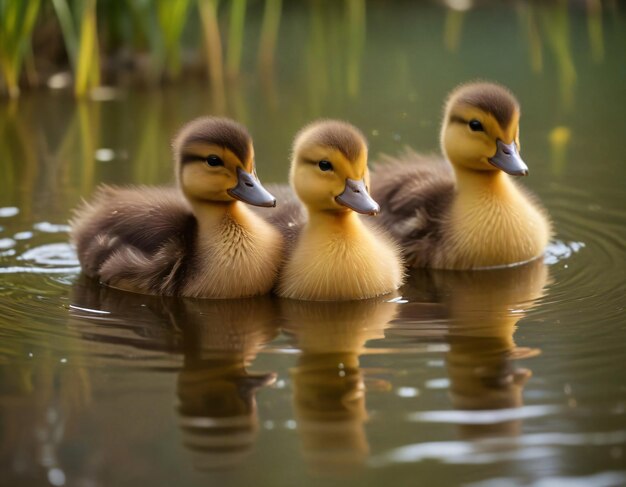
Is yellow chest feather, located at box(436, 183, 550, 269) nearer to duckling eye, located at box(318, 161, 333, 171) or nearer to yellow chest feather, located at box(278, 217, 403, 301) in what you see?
yellow chest feather, located at box(278, 217, 403, 301)

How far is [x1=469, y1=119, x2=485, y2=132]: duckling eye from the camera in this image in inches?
278

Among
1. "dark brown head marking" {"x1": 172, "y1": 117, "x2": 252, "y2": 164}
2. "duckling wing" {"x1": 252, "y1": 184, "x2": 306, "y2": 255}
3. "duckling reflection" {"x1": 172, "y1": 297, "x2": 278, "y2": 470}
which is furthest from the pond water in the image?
"dark brown head marking" {"x1": 172, "y1": 117, "x2": 252, "y2": 164}

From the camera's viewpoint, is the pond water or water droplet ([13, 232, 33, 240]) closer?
the pond water

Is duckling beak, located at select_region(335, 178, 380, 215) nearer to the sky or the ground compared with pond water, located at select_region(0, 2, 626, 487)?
nearer to the sky

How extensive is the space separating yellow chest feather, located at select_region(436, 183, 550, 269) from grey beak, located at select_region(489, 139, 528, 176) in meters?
0.27

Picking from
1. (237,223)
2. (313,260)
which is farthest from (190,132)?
→ (313,260)

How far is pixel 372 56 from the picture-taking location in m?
15.7

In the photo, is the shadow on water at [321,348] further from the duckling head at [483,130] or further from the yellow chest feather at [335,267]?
the duckling head at [483,130]

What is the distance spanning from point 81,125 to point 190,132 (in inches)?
227

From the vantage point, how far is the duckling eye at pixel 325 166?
6293mm

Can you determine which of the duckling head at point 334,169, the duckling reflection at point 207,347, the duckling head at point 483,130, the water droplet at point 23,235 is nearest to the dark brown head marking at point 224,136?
the duckling head at point 334,169

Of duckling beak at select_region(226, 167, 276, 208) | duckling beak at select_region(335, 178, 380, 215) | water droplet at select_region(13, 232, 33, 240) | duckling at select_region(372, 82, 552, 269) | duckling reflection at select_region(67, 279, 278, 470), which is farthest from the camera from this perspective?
water droplet at select_region(13, 232, 33, 240)

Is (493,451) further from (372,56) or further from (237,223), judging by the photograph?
(372,56)

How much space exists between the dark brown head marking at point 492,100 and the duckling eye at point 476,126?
92mm
